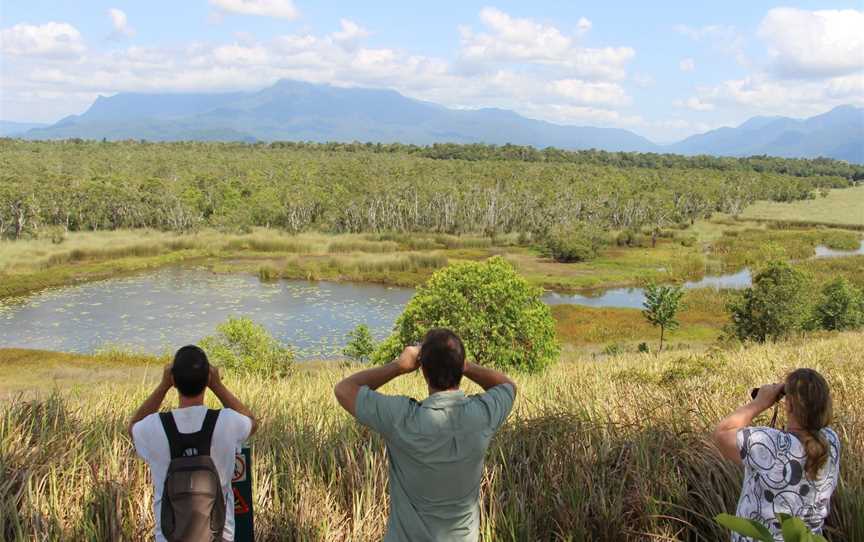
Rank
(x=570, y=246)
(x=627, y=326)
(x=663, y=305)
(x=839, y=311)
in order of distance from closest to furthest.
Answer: (x=663, y=305), (x=839, y=311), (x=627, y=326), (x=570, y=246)

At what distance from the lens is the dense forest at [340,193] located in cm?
7712

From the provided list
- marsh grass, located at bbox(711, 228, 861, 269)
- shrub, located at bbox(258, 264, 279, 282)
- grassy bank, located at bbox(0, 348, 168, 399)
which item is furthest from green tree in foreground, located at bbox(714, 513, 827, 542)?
marsh grass, located at bbox(711, 228, 861, 269)

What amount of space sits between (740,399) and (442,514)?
10.7 ft

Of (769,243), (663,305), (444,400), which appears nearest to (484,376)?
(444,400)

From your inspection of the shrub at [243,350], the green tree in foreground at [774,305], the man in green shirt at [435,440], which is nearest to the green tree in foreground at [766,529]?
the man in green shirt at [435,440]

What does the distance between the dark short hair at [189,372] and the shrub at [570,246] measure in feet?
215

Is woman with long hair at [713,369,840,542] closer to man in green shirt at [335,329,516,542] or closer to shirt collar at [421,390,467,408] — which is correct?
man in green shirt at [335,329,516,542]

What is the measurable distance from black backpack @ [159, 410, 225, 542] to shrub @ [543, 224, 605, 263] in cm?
6562

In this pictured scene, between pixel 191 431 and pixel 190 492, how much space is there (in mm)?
268

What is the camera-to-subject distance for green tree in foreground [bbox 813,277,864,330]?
33312 millimetres

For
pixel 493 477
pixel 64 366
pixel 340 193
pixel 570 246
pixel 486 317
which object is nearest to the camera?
pixel 493 477

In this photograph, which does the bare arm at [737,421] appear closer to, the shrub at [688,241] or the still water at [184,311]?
the still water at [184,311]

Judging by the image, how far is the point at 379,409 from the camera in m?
2.80

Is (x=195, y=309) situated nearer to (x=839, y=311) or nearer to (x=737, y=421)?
(x=839, y=311)
